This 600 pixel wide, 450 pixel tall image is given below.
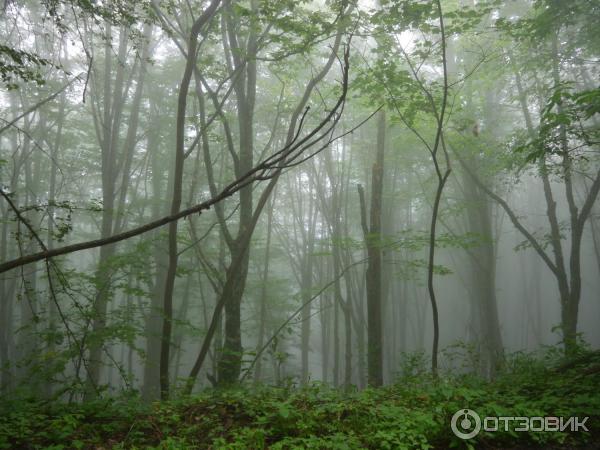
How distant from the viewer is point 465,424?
11.7ft

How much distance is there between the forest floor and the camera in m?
3.46

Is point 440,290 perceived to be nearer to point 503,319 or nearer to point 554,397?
point 503,319

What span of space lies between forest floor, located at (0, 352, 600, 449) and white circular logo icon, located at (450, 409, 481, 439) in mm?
48

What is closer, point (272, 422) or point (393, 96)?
point (272, 422)

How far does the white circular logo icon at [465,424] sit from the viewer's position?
11.4 feet

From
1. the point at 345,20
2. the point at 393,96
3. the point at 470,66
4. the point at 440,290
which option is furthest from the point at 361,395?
the point at 440,290

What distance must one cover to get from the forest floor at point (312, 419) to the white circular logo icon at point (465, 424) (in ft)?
0.16

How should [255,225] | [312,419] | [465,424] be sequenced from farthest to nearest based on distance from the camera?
[255,225] < [312,419] < [465,424]

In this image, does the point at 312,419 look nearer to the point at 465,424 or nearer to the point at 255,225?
the point at 465,424

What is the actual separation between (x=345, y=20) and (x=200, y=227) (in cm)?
1211

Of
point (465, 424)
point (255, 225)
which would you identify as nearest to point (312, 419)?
point (465, 424)

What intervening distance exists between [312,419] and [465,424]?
4.69ft

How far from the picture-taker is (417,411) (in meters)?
3.78

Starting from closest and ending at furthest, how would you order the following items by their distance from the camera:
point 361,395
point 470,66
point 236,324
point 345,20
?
point 361,395
point 345,20
point 236,324
point 470,66
